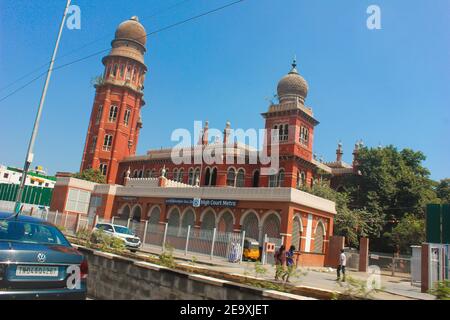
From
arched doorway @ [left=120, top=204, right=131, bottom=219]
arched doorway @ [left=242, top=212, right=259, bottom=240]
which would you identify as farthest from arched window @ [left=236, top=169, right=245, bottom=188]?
arched doorway @ [left=120, top=204, right=131, bottom=219]

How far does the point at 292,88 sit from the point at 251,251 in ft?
70.3

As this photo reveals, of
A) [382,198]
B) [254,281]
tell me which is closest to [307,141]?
[382,198]

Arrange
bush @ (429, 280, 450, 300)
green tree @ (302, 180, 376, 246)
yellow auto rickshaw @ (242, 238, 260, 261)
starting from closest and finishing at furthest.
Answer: bush @ (429, 280, 450, 300) < yellow auto rickshaw @ (242, 238, 260, 261) < green tree @ (302, 180, 376, 246)

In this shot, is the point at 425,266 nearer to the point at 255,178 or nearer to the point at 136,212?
the point at 255,178

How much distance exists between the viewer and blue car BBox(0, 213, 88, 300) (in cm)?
450

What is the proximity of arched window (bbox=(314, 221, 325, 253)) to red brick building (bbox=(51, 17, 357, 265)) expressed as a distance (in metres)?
0.07

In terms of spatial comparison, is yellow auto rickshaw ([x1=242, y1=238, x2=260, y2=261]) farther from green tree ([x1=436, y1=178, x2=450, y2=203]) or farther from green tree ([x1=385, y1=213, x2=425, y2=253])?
green tree ([x1=436, y1=178, x2=450, y2=203])

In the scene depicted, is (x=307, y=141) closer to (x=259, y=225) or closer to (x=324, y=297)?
(x=259, y=225)

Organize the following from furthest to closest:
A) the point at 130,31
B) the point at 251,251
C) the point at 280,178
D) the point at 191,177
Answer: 1. the point at 130,31
2. the point at 191,177
3. the point at 280,178
4. the point at 251,251

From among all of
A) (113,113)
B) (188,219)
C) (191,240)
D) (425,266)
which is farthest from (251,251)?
(113,113)

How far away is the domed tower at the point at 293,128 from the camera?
33469 mm

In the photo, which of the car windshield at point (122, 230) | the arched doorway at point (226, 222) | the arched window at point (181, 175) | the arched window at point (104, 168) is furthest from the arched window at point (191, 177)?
the car windshield at point (122, 230)

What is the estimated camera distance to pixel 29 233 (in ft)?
17.9
